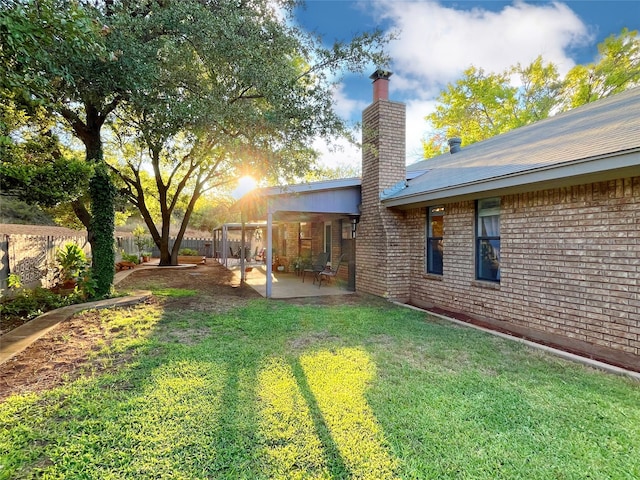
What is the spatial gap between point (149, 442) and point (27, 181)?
449 cm

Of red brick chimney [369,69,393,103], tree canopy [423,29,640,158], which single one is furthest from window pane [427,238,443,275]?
tree canopy [423,29,640,158]

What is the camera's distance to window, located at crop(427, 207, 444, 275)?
7609mm

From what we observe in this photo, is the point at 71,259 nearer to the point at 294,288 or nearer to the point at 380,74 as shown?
the point at 294,288

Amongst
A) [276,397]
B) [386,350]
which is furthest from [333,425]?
[386,350]

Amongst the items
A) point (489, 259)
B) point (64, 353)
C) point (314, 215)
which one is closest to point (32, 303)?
point (64, 353)

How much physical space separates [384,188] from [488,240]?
3034mm

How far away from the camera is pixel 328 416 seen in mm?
2949

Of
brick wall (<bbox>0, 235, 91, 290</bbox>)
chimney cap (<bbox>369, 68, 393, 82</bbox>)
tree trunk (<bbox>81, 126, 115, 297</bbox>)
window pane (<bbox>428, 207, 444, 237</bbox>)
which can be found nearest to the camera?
brick wall (<bbox>0, 235, 91, 290</bbox>)

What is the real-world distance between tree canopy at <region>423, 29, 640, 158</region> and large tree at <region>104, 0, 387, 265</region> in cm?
1798

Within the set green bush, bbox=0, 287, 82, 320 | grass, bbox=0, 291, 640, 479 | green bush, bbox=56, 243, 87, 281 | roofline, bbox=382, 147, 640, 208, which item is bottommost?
grass, bbox=0, 291, 640, 479

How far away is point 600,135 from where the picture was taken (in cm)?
492

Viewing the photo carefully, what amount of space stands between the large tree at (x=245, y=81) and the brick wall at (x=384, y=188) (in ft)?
4.44

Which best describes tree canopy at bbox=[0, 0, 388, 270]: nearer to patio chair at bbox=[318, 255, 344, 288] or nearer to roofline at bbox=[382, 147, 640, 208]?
roofline at bbox=[382, 147, 640, 208]

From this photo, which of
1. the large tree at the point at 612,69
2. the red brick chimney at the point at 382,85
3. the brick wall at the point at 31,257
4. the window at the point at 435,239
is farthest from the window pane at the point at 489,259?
the large tree at the point at 612,69
